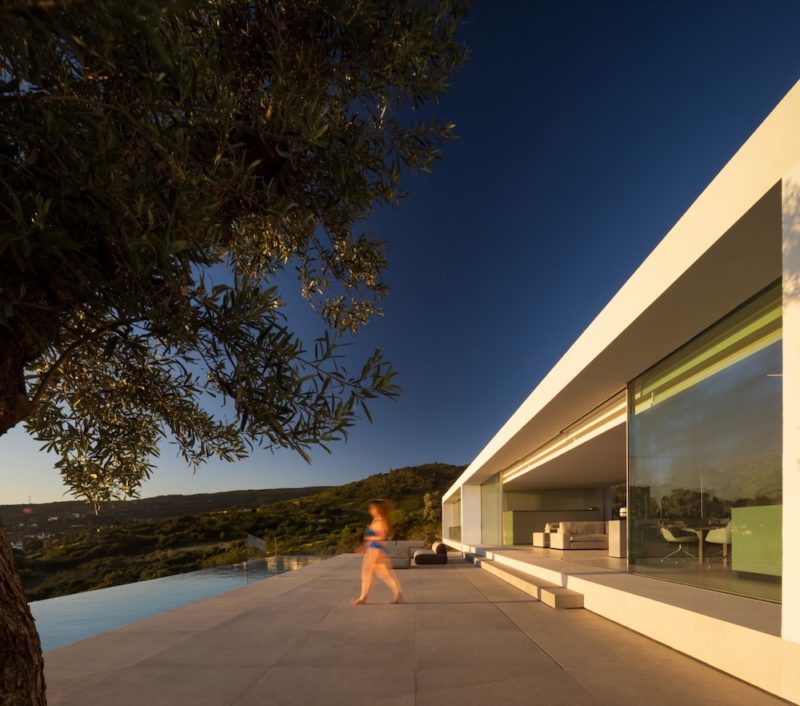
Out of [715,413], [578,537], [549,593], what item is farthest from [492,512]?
[715,413]

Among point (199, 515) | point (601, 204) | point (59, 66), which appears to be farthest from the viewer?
point (199, 515)

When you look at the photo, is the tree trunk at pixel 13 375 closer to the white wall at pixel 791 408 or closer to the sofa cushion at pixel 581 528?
the white wall at pixel 791 408

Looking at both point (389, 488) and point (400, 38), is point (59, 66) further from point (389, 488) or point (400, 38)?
point (389, 488)

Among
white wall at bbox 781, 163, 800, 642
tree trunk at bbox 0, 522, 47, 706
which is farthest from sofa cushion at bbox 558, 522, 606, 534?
tree trunk at bbox 0, 522, 47, 706

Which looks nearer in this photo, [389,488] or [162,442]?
[162,442]

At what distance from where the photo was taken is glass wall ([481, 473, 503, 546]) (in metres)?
25.0

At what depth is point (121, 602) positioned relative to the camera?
8.97m

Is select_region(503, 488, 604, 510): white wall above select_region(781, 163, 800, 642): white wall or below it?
below

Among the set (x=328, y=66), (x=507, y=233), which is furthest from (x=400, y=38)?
(x=507, y=233)

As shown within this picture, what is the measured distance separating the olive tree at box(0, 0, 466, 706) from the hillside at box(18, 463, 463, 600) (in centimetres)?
144

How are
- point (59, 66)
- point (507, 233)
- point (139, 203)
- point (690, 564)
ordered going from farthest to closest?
point (507, 233) < point (690, 564) < point (59, 66) < point (139, 203)

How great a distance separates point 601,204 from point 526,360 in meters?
19.6

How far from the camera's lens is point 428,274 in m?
27.9

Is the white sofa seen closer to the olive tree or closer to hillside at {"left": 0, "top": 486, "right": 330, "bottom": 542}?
hillside at {"left": 0, "top": 486, "right": 330, "bottom": 542}
